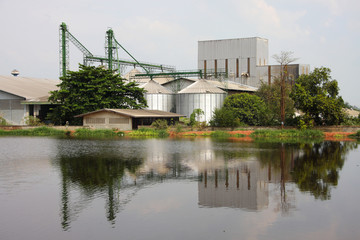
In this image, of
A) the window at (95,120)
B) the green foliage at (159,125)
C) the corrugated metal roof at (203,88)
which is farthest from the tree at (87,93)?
the corrugated metal roof at (203,88)

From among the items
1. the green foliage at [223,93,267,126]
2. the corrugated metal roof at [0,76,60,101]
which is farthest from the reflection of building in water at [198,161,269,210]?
the corrugated metal roof at [0,76,60,101]

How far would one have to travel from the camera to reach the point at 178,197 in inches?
680

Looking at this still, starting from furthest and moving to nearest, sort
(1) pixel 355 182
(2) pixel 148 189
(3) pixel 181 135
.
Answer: (3) pixel 181 135, (1) pixel 355 182, (2) pixel 148 189

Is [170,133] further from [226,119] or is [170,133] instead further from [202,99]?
[202,99]

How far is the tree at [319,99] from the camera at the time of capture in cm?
5103

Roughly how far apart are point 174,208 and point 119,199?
243 centimetres

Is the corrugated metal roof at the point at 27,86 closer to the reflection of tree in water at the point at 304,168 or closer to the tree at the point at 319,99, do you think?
the tree at the point at 319,99

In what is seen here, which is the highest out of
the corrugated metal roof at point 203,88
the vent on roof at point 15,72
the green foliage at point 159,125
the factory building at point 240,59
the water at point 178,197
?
the factory building at point 240,59

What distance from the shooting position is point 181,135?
2071 inches

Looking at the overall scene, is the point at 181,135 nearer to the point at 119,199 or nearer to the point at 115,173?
the point at 115,173

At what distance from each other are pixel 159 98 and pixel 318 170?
49.3 m

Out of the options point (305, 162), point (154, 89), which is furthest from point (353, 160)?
point (154, 89)

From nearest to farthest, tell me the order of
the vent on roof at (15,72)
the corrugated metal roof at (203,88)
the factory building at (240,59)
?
the corrugated metal roof at (203,88) → the vent on roof at (15,72) → the factory building at (240,59)

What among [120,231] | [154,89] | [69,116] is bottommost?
[120,231]
